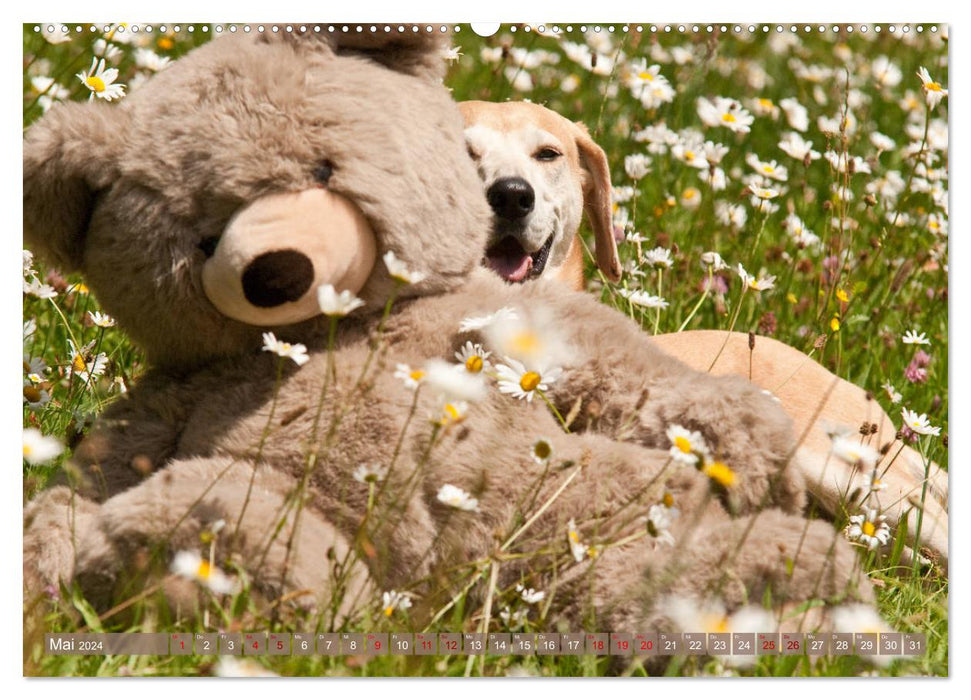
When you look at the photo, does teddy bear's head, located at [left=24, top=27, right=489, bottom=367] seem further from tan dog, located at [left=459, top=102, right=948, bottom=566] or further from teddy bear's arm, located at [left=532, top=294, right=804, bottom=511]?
tan dog, located at [left=459, top=102, right=948, bottom=566]

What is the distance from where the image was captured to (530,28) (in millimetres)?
3215

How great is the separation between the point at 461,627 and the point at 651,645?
0.38 metres

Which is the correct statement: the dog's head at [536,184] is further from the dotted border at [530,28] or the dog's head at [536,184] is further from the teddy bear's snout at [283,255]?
the teddy bear's snout at [283,255]

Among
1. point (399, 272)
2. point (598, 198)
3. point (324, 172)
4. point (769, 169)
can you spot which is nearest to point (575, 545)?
point (399, 272)

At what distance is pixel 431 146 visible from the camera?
2.84 meters

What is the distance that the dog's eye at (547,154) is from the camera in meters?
4.47

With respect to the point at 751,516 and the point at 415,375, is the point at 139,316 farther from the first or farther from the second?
the point at 751,516

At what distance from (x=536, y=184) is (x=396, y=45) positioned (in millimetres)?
1308

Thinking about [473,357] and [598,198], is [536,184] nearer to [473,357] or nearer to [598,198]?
[598,198]

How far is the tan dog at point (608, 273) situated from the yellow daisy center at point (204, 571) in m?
1.27

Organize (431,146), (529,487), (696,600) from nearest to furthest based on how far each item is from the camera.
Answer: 1. (696,600)
2. (529,487)
3. (431,146)

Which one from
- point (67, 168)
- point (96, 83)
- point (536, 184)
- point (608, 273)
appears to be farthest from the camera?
point (608, 273)

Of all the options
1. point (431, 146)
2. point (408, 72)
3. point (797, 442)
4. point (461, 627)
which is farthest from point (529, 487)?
point (408, 72)

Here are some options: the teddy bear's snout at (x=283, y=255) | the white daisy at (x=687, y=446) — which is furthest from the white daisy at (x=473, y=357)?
the white daisy at (x=687, y=446)
